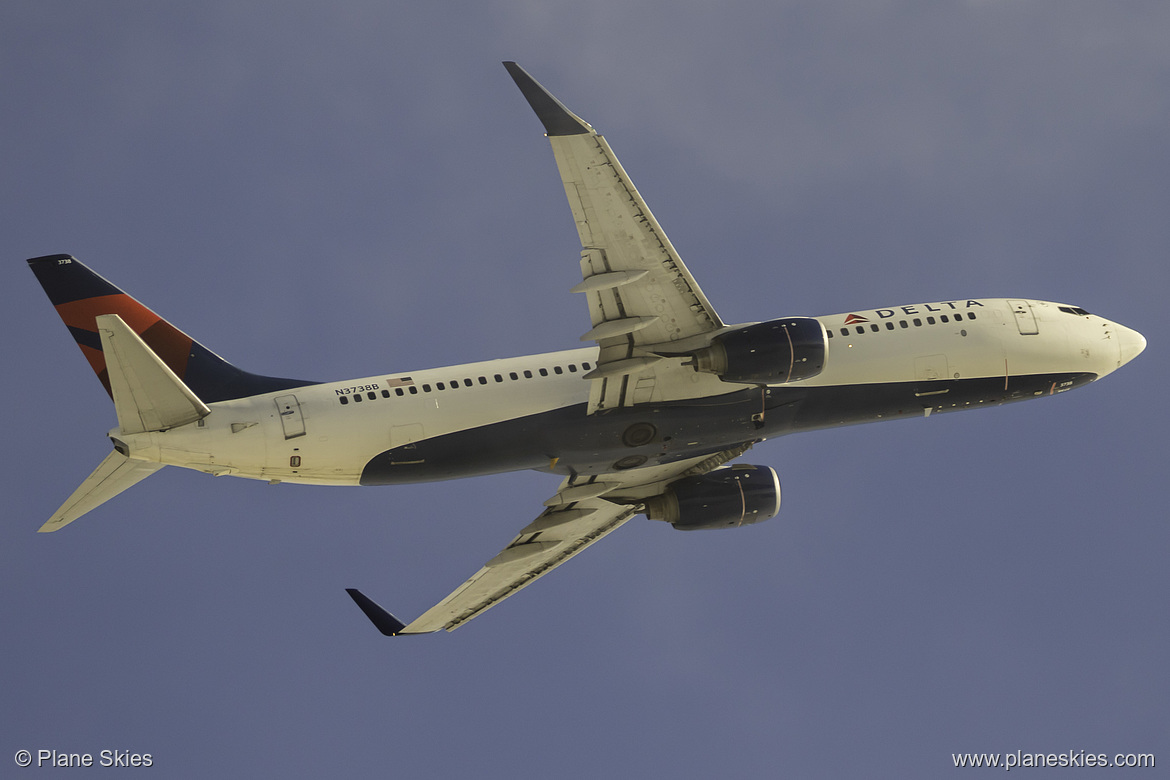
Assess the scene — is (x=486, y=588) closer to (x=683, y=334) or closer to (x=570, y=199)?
(x=683, y=334)

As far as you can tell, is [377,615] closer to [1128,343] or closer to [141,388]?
[141,388]

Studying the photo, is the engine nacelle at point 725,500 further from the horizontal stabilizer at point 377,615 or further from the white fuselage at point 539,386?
the horizontal stabilizer at point 377,615

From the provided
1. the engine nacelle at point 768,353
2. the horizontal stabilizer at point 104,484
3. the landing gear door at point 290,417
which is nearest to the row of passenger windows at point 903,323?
the engine nacelle at point 768,353

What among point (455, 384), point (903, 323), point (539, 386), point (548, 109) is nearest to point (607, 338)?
A: point (539, 386)

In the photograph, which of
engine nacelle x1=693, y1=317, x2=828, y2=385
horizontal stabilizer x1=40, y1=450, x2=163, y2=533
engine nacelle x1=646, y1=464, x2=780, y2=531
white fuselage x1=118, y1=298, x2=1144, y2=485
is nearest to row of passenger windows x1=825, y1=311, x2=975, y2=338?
white fuselage x1=118, y1=298, x2=1144, y2=485

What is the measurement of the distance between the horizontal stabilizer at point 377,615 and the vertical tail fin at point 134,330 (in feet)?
34.0

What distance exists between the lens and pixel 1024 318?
41.0 metres

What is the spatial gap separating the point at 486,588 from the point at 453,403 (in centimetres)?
979

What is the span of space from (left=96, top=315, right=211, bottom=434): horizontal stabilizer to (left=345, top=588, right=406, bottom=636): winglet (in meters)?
12.2

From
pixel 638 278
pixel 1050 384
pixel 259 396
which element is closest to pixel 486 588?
pixel 259 396

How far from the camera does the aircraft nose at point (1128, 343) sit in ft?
138

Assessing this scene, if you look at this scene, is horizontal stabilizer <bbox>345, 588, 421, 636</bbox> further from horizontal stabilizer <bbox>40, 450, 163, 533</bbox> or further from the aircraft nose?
the aircraft nose

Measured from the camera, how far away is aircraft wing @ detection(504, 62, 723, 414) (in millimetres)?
30516

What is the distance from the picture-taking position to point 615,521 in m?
43.8
